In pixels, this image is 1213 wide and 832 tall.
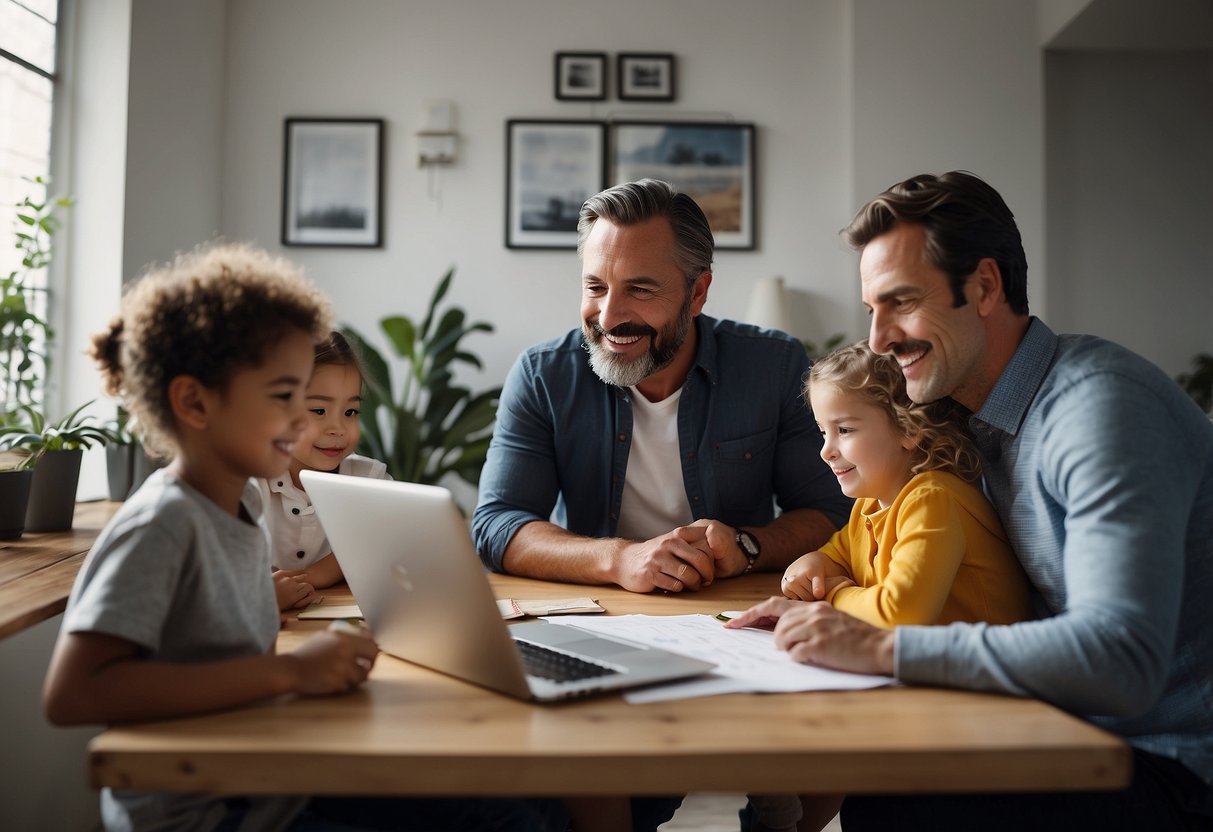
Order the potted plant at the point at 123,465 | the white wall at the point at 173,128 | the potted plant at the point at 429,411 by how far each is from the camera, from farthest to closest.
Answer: the potted plant at the point at 429,411 → the white wall at the point at 173,128 → the potted plant at the point at 123,465

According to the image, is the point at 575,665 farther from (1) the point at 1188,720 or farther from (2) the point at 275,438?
(1) the point at 1188,720

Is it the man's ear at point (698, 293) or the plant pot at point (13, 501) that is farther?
the man's ear at point (698, 293)

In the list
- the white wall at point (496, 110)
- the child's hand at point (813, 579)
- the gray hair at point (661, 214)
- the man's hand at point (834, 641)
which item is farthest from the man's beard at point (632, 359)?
the white wall at point (496, 110)

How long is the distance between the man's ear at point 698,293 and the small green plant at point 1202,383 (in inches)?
106

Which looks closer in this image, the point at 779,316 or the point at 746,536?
the point at 746,536

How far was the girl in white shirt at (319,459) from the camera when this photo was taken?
1.61 m

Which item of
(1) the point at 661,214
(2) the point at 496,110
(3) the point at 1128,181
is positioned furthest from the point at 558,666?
(3) the point at 1128,181

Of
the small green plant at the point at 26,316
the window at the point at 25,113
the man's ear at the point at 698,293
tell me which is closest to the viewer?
the man's ear at the point at 698,293

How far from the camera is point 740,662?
1076 mm

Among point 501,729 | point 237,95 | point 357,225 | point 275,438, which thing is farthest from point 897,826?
point 237,95

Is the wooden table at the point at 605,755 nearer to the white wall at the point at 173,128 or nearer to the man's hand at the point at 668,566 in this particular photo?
the man's hand at the point at 668,566

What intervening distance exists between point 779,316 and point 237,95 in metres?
2.49

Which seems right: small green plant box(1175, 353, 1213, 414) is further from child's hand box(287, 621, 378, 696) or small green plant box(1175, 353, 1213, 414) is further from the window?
the window

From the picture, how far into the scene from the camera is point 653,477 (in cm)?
202
